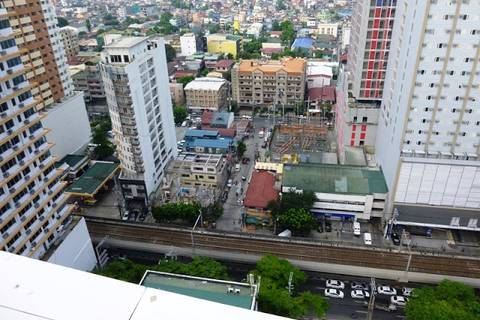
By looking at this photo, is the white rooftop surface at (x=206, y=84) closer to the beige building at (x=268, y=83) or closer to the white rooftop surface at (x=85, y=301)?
the beige building at (x=268, y=83)

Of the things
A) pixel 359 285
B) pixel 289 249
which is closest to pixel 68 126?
pixel 289 249

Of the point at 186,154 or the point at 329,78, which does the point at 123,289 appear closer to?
the point at 186,154

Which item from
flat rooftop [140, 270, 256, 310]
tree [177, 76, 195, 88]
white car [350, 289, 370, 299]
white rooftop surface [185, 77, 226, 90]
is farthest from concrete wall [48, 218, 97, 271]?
tree [177, 76, 195, 88]

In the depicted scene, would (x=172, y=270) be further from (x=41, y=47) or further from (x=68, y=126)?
(x=41, y=47)

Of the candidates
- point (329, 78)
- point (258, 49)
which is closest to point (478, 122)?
point (329, 78)

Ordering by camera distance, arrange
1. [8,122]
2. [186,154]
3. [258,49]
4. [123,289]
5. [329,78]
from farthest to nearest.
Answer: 1. [258,49]
2. [329,78]
3. [186,154]
4. [8,122]
5. [123,289]

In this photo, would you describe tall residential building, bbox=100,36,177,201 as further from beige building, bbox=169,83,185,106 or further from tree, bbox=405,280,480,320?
tree, bbox=405,280,480,320

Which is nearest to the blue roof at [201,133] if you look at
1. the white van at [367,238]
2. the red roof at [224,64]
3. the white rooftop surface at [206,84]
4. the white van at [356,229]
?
the white rooftop surface at [206,84]
